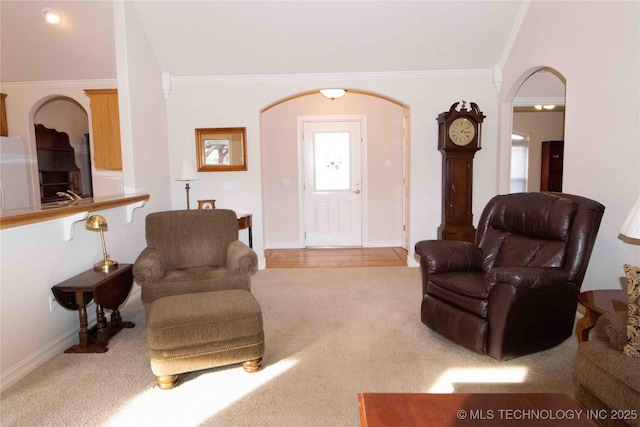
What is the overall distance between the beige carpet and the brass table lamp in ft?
1.70

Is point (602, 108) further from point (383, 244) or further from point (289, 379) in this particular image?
point (383, 244)

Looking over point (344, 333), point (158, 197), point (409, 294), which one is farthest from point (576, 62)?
point (158, 197)

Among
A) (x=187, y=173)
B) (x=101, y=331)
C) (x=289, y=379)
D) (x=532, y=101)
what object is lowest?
(x=289, y=379)

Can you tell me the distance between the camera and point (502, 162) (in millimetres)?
4996

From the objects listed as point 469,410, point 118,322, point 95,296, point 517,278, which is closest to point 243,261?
point 95,296

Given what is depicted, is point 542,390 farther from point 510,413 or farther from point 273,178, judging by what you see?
point 273,178

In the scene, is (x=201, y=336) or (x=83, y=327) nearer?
(x=201, y=336)

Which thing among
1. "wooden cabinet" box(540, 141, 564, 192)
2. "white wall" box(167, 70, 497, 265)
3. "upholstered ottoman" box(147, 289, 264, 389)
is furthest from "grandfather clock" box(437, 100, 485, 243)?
"wooden cabinet" box(540, 141, 564, 192)

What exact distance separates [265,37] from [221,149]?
4.58 feet

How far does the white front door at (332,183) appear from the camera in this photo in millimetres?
6414

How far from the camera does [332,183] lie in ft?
21.4

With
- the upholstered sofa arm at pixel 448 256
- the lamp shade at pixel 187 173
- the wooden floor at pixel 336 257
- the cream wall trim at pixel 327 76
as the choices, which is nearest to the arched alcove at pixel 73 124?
the cream wall trim at pixel 327 76

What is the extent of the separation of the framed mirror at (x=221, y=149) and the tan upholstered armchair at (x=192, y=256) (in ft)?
5.07

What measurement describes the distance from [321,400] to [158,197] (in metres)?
3.29
